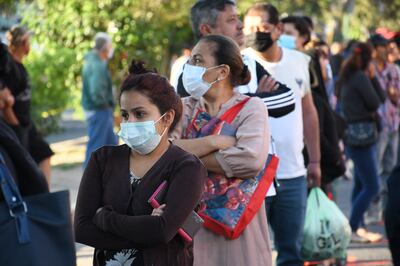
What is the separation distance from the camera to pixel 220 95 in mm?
4867

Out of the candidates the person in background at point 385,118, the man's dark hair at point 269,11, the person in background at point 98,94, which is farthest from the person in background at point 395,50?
the man's dark hair at point 269,11

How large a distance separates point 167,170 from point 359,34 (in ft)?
106

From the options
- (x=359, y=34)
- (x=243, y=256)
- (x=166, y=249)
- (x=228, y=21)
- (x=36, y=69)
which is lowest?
(x=359, y=34)

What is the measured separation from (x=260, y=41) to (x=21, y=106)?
2.87 meters

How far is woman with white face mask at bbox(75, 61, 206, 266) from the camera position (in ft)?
12.7

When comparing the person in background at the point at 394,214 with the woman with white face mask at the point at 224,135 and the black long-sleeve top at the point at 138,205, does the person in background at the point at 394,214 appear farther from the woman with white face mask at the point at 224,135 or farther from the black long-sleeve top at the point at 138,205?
the black long-sleeve top at the point at 138,205

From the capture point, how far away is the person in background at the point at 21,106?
25.9 ft

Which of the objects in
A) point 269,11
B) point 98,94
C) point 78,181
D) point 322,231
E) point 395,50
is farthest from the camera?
point 78,181

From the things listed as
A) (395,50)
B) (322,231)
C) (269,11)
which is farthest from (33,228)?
(395,50)

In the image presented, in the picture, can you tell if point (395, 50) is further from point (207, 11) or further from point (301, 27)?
point (207, 11)

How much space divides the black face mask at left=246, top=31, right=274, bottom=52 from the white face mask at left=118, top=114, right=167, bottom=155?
221cm

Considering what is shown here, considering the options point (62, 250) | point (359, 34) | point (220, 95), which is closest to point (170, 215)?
point (62, 250)

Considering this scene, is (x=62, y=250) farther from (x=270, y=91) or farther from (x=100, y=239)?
(x=270, y=91)

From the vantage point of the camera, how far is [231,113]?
188 inches
